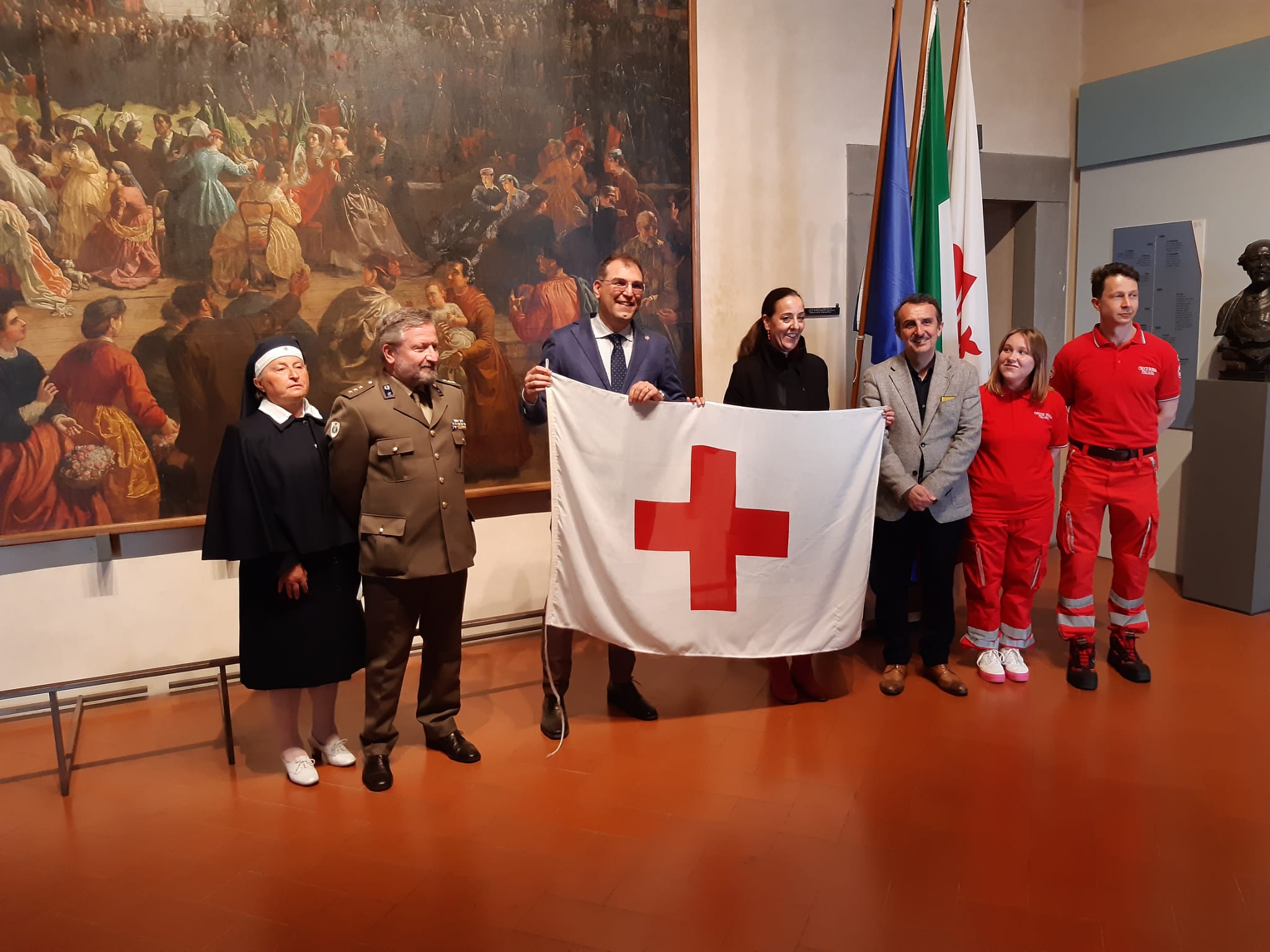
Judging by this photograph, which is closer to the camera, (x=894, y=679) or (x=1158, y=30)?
(x=894, y=679)

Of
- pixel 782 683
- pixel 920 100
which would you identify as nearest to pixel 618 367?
pixel 782 683

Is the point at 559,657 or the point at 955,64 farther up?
the point at 955,64

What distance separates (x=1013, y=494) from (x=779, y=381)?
3.23 ft

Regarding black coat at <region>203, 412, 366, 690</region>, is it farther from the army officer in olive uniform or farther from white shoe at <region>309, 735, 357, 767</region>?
white shoe at <region>309, 735, 357, 767</region>

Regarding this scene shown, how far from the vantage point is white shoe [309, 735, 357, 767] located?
3227 mm

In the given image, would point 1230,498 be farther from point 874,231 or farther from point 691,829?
point 691,829

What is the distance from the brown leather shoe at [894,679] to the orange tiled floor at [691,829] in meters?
0.04

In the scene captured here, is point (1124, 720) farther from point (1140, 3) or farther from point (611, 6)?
point (1140, 3)

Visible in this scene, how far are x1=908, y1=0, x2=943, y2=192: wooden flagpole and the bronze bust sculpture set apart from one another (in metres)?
1.67

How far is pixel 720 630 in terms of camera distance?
133 inches

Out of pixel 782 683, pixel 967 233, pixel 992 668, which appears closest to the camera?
pixel 782 683

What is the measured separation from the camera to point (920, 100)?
14.0 ft

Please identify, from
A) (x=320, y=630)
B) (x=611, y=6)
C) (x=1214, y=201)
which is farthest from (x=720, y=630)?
(x=1214, y=201)

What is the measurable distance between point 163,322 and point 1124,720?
149 inches
